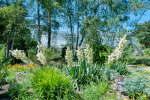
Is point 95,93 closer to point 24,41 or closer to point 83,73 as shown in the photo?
point 83,73

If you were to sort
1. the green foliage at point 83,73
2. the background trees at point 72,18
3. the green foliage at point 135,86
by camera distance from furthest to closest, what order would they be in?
the background trees at point 72,18 → the green foliage at point 83,73 → the green foliage at point 135,86

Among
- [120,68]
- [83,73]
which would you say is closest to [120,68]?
[120,68]

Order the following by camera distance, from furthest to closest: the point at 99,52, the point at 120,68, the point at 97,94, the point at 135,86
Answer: the point at 99,52, the point at 120,68, the point at 135,86, the point at 97,94

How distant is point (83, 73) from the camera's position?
2.93 metres

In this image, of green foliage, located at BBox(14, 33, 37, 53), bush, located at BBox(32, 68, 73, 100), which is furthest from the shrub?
green foliage, located at BBox(14, 33, 37, 53)

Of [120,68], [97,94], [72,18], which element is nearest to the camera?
[97,94]

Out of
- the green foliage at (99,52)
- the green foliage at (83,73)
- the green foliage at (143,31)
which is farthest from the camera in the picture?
the green foliage at (143,31)

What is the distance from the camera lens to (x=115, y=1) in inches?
299

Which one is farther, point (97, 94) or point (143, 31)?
point (143, 31)

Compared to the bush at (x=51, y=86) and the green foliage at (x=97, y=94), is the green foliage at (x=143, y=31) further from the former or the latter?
the bush at (x=51, y=86)

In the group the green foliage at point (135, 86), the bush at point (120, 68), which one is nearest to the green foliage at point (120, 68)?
the bush at point (120, 68)

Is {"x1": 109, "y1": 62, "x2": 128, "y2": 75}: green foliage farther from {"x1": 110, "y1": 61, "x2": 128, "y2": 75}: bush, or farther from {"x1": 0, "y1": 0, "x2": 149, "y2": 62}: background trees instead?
{"x1": 0, "y1": 0, "x2": 149, "y2": 62}: background trees

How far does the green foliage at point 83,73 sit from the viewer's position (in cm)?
293

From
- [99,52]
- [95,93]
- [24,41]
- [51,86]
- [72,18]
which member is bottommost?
[95,93]
